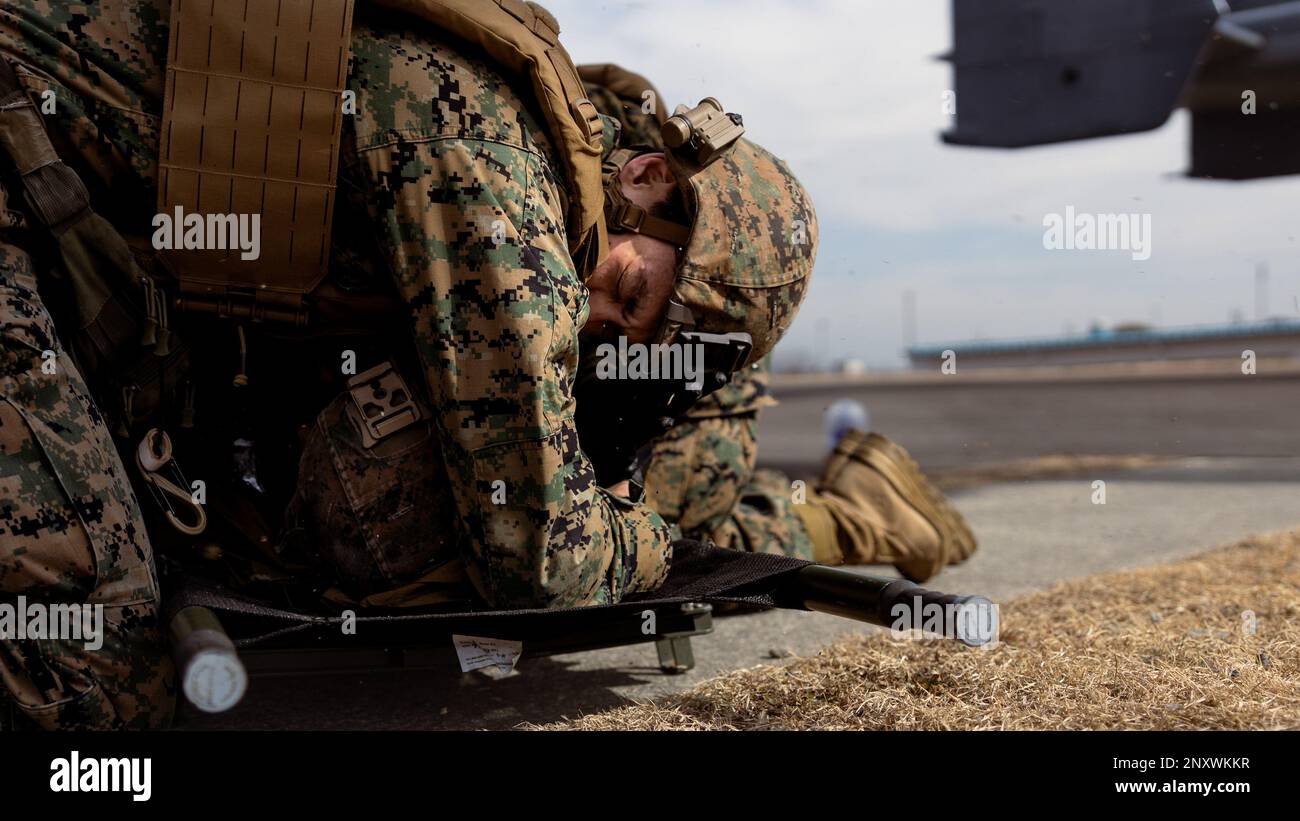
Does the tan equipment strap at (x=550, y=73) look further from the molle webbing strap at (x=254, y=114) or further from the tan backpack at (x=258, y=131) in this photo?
the molle webbing strap at (x=254, y=114)

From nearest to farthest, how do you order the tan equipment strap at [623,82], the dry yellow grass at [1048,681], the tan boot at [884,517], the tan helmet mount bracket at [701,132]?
the dry yellow grass at [1048,681] < the tan helmet mount bracket at [701,132] < the tan equipment strap at [623,82] < the tan boot at [884,517]

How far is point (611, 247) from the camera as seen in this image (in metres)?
2.49

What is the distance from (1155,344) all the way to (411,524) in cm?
682

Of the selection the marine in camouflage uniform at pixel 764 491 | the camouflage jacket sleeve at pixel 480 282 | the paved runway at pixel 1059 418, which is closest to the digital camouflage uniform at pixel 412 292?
the camouflage jacket sleeve at pixel 480 282

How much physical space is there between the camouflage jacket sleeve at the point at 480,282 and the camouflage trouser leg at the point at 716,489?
1.32 m

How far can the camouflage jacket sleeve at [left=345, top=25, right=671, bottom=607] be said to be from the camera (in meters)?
1.93

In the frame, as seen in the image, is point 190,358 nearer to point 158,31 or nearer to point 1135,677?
point 158,31

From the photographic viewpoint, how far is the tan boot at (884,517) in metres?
3.83

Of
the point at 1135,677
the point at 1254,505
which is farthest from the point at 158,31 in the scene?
the point at 1254,505

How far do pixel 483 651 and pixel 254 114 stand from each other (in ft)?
3.69

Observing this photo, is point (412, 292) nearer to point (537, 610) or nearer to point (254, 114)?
point (254, 114)

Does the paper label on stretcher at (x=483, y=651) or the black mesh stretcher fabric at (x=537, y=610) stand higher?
the black mesh stretcher fabric at (x=537, y=610)

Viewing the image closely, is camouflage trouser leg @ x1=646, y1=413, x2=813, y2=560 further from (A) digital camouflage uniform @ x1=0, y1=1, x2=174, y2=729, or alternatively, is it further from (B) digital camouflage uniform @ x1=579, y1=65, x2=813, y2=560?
(A) digital camouflage uniform @ x1=0, y1=1, x2=174, y2=729

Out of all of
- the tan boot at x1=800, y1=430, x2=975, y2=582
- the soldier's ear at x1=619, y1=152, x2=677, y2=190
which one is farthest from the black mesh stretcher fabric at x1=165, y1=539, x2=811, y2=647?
the tan boot at x1=800, y1=430, x2=975, y2=582
